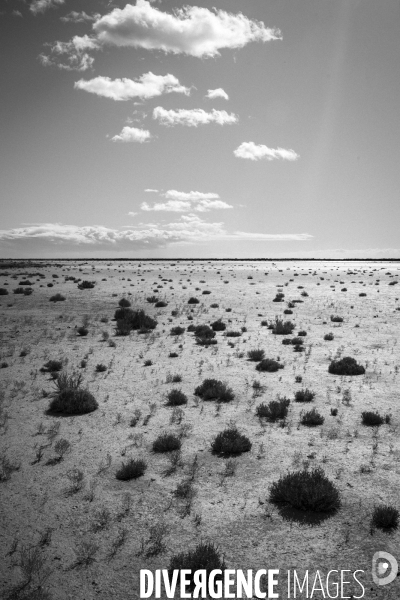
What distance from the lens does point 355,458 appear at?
7508 millimetres

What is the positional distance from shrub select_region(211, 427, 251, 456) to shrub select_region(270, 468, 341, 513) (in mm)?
1390

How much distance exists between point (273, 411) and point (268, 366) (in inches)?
164

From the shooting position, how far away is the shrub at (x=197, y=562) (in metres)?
4.85

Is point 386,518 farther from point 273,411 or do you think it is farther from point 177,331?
point 177,331

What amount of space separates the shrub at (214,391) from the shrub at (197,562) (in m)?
5.80

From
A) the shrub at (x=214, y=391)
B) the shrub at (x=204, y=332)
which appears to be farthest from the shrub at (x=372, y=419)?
the shrub at (x=204, y=332)

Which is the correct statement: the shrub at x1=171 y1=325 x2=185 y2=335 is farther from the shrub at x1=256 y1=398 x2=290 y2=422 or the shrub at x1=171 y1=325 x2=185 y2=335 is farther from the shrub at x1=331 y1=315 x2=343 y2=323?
the shrub at x1=256 y1=398 x2=290 y2=422

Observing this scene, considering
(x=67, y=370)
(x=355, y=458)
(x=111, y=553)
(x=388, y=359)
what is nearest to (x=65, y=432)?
(x=111, y=553)

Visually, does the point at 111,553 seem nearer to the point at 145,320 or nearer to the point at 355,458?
the point at 355,458

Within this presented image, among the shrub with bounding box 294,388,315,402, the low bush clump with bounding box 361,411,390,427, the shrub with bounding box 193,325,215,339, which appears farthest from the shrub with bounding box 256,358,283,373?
the shrub with bounding box 193,325,215,339

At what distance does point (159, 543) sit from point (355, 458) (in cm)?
418

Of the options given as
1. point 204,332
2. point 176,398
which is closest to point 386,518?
point 176,398

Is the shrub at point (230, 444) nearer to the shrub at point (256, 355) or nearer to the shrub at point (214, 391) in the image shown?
the shrub at point (214, 391)

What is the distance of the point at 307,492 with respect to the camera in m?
6.02
